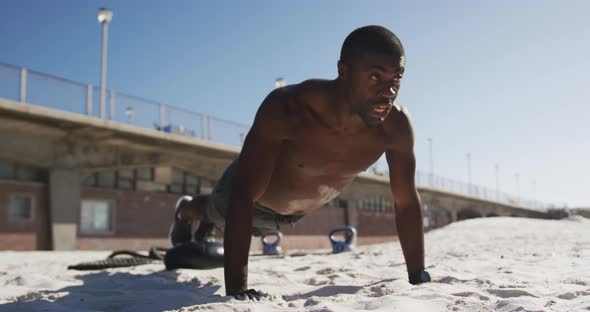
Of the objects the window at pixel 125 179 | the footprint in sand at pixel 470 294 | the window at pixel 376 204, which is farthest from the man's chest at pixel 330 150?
the window at pixel 376 204

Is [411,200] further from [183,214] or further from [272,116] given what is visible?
[183,214]

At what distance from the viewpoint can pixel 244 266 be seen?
8.89 feet

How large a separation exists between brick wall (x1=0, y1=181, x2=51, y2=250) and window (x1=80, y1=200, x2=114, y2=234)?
1.22 m

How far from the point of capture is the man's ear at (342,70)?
8.66ft

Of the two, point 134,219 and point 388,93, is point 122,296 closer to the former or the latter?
point 388,93

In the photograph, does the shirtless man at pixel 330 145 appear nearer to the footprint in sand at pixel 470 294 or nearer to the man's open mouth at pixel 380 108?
the man's open mouth at pixel 380 108

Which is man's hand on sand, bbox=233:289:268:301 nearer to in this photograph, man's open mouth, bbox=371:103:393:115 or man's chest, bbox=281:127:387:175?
man's chest, bbox=281:127:387:175

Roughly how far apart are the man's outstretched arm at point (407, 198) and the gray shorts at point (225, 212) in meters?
1.05

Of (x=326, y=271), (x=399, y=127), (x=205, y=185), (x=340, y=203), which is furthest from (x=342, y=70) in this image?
(x=340, y=203)

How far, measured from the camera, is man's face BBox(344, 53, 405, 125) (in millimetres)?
2486

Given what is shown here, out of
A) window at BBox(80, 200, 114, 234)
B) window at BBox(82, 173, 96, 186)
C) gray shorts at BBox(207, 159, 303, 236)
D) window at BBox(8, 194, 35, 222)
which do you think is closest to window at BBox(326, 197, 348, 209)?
window at BBox(80, 200, 114, 234)

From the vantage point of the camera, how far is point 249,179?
280 cm

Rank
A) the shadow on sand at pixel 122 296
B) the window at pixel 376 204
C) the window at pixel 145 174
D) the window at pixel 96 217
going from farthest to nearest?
1. the window at pixel 376 204
2. the window at pixel 145 174
3. the window at pixel 96 217
4. the shadow on sand at pixel 122 296

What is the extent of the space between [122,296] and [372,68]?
1989 millimetres
